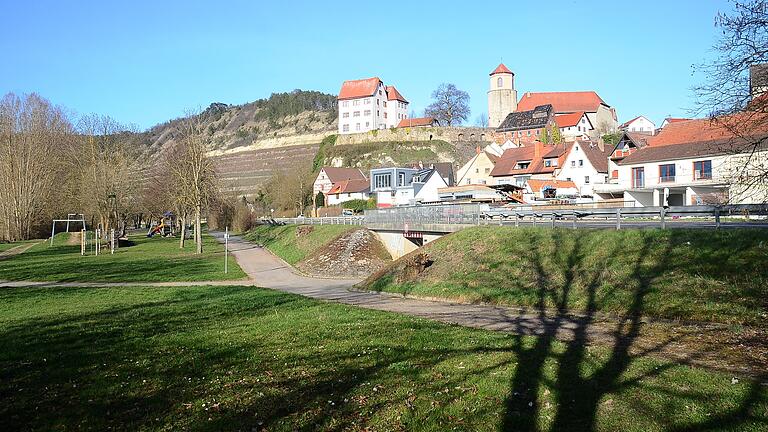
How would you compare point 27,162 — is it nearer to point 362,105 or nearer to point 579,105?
point 362,105

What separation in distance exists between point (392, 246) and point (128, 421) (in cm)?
3153

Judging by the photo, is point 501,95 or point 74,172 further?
point 501,95

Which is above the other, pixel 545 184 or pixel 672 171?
pixel 672 171

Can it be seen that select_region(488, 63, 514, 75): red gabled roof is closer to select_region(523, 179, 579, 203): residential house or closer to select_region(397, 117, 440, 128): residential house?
select_region(397, 117, 440, 128): residential house

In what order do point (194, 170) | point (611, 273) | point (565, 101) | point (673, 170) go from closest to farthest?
point (611, 273)
point (194, 170)
point (673, 170)
point (565, 101)

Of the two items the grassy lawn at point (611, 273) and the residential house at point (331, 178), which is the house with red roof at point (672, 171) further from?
the residential house at point (331, 178)

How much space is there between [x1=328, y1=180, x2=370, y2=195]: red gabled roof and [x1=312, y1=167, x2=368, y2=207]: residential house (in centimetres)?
78

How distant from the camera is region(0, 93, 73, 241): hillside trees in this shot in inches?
2468

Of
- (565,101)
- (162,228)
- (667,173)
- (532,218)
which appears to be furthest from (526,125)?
(532,218)

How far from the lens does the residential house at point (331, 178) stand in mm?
92812

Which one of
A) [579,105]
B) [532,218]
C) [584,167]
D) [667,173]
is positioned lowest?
[532,218]

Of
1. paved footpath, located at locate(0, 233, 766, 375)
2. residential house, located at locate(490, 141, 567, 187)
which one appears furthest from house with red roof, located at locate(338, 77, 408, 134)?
paved footpath, located at locate(0, 233, 766, 375)

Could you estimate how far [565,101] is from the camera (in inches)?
4801

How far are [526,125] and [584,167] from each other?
48.0 metres
